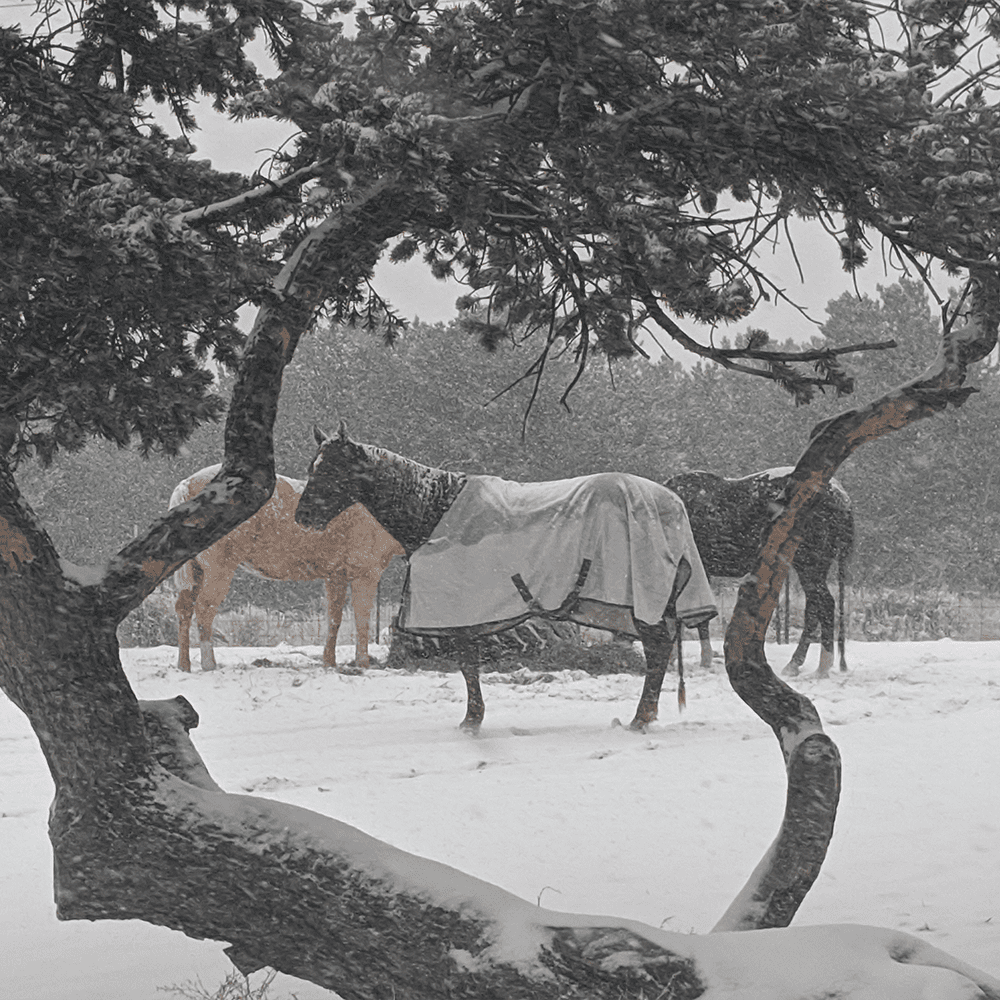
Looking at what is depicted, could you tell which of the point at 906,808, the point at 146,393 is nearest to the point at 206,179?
the point at 146,393

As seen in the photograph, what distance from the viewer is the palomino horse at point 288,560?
39.3ft

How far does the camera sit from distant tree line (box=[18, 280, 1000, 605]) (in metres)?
22.8

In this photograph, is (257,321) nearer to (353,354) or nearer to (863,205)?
(863,205)

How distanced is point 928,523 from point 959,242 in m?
23.5

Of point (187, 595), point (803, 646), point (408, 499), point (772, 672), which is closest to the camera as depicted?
point (772, 672)

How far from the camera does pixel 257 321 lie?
10.5 ft

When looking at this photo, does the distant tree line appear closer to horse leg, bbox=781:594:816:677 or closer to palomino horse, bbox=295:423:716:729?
horse leg, bbox=781:594:816:677

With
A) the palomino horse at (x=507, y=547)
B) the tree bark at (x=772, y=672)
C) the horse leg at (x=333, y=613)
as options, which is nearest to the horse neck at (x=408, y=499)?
the palomino horse at (x=507, y=547)

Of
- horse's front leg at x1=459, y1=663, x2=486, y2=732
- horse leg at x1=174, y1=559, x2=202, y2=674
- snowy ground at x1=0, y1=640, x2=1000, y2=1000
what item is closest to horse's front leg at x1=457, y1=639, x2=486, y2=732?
horse's front leg at x1=459, y1=663, x2=486, y2=732

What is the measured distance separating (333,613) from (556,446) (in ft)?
34.0

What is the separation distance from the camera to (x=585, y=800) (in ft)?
18.5

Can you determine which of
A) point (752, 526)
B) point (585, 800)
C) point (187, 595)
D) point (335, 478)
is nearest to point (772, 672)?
point (585, 800)

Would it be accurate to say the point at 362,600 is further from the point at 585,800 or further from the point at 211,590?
the point at 585,800

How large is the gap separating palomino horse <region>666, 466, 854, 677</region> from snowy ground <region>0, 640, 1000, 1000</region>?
4.91 feet
